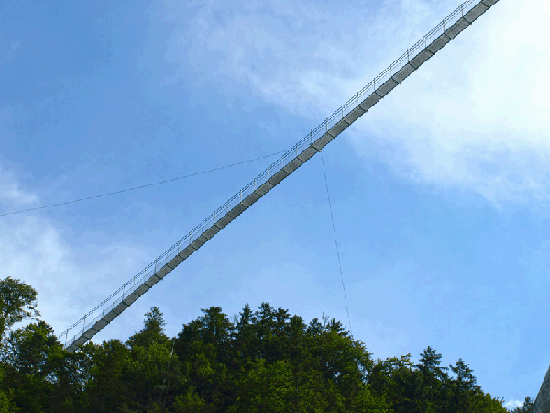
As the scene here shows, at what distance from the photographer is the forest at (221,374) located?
4847cm

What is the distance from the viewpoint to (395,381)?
59219 millimetres

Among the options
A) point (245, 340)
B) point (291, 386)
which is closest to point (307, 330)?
point (245, 340)

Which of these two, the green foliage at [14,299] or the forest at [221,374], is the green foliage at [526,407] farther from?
the green foliage at [14,299]

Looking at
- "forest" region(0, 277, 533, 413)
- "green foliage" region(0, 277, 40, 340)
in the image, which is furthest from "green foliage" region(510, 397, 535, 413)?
"green foliage" region(0, 277, 40, 340)

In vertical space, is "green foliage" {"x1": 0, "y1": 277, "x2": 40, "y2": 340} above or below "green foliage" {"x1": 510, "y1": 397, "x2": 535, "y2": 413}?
above

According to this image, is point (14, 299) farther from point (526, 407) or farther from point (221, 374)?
point (526, 407)

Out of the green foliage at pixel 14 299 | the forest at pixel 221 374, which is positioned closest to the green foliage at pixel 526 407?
the forest at pixel 221 374

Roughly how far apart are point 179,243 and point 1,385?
20.8 metres

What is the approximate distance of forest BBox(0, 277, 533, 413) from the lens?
48.5 metres

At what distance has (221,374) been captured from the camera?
53.8 metres

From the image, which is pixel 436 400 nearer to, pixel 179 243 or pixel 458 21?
pixel 179 243

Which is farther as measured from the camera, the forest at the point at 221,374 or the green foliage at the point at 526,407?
the green foliage at the point at 526,407

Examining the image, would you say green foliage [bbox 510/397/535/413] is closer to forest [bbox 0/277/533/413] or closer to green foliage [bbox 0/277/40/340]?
forest [bbox 0/277/533/413]

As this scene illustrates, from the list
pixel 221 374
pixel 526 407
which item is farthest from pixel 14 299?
pixel 526 407
